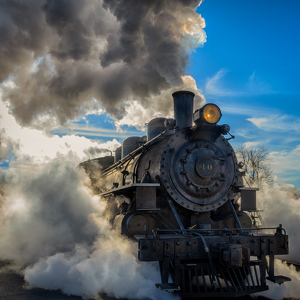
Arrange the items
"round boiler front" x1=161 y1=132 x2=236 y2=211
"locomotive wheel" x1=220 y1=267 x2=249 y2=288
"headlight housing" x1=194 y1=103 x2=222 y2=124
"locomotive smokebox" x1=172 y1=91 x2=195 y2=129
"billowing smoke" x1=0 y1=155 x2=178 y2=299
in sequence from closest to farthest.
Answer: "locomotive wheel" x1=220 y1=267 x2=249 y2=288
"billowing smoke" x1=0 y1=155 x2=178 y2=299
"round boiler front" x1=161 y1=132 x2=236 y2=211
"headlight housing" x1=194 y1=103 x2=222 y2=124
"locomotive smokebox" x1=172 y1=91 x2=195 y2=129

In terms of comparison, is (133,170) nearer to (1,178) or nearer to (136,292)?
(136,292)

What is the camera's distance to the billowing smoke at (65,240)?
4.93 meters

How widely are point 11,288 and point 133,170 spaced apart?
10.1 ft

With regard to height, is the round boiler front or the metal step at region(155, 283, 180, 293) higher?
the round boiler front

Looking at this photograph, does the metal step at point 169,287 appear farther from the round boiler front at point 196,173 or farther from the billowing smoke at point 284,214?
the billowing smoke at point 284,214

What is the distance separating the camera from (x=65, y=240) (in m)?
7.61

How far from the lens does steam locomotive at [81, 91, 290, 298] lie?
14.4 feet

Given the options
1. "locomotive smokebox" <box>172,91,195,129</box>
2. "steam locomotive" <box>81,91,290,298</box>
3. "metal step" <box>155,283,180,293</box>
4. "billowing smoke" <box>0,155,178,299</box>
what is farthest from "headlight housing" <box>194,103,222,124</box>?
"metal step" <box>155,283,180,293</box>

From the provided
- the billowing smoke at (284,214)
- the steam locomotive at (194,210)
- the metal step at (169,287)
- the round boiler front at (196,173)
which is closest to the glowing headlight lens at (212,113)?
the steam locomotive at (194,210)

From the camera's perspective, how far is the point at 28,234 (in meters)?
7.56

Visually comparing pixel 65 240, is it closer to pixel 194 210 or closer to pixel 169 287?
pixel 194 210

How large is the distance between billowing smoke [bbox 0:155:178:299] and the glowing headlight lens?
2.66 metres

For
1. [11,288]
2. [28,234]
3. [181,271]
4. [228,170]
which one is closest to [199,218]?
[228,170]

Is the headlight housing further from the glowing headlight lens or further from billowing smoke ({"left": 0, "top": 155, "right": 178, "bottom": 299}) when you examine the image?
billowing smoke ({"left": 0, "top": 155, "right": 178, "bottom": 299})
